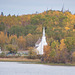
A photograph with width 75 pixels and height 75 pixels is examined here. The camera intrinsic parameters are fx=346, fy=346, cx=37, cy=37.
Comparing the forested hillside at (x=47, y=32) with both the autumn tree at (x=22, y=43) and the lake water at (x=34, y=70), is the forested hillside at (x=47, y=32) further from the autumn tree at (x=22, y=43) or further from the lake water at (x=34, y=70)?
the lake water at (x=34, y=70)

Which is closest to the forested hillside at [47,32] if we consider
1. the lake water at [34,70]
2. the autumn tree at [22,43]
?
the autumn tree at [22,43]

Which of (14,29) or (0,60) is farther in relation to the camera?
(14,29)

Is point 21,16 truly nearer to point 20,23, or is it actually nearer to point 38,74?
point 20,23

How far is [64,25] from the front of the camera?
108 m

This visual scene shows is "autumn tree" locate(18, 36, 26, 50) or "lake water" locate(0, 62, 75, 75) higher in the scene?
"autumn tree" locate(18, 36, 26, 50)

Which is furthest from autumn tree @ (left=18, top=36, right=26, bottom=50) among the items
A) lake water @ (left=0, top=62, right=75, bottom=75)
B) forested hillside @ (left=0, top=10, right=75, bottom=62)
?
lake water @ (left=0, top=62, right=75, bottom=75)

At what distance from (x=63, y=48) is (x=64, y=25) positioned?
162 feet

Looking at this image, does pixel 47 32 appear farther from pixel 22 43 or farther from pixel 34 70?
pixel 34 70

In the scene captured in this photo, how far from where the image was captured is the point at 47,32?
3570 inches

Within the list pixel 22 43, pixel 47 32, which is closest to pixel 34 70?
pixel 22 43

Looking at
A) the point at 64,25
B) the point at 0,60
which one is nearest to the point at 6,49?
the point at 0,60

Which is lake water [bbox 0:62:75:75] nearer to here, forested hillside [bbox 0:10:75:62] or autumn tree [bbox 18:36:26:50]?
forested hillside [bbox 0:10:75:62]

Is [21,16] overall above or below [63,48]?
above

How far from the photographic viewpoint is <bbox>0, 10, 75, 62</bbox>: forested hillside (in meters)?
58.0
